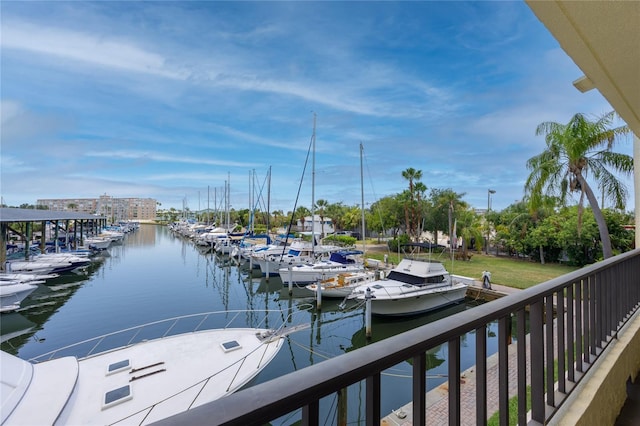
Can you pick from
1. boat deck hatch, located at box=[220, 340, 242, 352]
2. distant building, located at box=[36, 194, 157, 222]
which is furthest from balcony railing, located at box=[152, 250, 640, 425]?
distant building, located at box=[36, 194, 157, 222]

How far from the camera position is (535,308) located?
1.59 metres

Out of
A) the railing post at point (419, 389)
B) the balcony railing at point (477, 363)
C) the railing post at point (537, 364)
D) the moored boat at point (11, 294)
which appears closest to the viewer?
the balcony railing at point (477, 363)

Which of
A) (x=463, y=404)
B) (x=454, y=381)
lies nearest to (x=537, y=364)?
(x=454, y=381)

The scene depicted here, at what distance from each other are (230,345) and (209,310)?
348 inches

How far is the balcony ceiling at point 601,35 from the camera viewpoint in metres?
1.63

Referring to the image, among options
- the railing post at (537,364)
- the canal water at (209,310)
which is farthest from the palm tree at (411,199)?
the railing post at (537,364)

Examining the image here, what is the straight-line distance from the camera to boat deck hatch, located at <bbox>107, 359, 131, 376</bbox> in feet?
19.3

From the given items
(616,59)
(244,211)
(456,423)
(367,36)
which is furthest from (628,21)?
(244,211)

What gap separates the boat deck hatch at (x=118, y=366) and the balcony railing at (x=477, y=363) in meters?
6.88

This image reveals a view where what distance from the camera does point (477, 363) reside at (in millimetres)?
1237

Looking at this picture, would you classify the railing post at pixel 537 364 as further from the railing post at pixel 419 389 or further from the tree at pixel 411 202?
the tree at pixel 411 202

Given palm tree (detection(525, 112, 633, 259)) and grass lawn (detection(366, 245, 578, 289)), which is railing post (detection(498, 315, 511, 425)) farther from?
grass lawn (detection(366, 245, 578, 289))

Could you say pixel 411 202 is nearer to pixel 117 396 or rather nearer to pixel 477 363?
pixel 117 396

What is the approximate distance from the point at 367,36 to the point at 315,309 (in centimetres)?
1246
